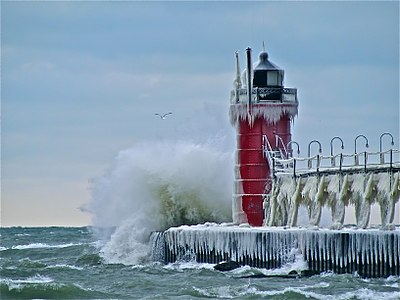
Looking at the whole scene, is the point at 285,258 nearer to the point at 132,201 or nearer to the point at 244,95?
the point at 244,95

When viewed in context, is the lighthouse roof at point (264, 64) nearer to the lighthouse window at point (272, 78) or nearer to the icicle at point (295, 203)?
the lighthouse window at point (272, 78)

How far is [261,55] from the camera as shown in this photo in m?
61.5

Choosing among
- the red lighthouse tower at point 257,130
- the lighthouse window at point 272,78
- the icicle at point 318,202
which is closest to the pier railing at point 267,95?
the red lighthouse tower at point 257,130

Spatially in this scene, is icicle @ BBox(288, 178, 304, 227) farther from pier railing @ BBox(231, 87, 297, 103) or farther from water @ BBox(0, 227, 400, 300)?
pier railing @ BBox(231, 87, 297, 103)

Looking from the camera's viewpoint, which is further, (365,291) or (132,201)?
(132,201)

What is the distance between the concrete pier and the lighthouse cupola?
6.21m

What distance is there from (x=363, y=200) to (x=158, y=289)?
8005 mm

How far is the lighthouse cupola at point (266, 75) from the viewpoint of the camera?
6075cm

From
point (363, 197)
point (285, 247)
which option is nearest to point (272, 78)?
point (285, 247)

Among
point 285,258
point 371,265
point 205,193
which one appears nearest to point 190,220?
point 205,193

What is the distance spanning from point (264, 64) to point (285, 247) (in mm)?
10415

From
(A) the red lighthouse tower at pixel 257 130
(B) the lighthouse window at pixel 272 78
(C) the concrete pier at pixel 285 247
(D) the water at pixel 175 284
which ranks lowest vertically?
(D) the water at pixel 175 284

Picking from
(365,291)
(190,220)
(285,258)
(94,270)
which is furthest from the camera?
(190,220)

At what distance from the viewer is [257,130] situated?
60344mm
